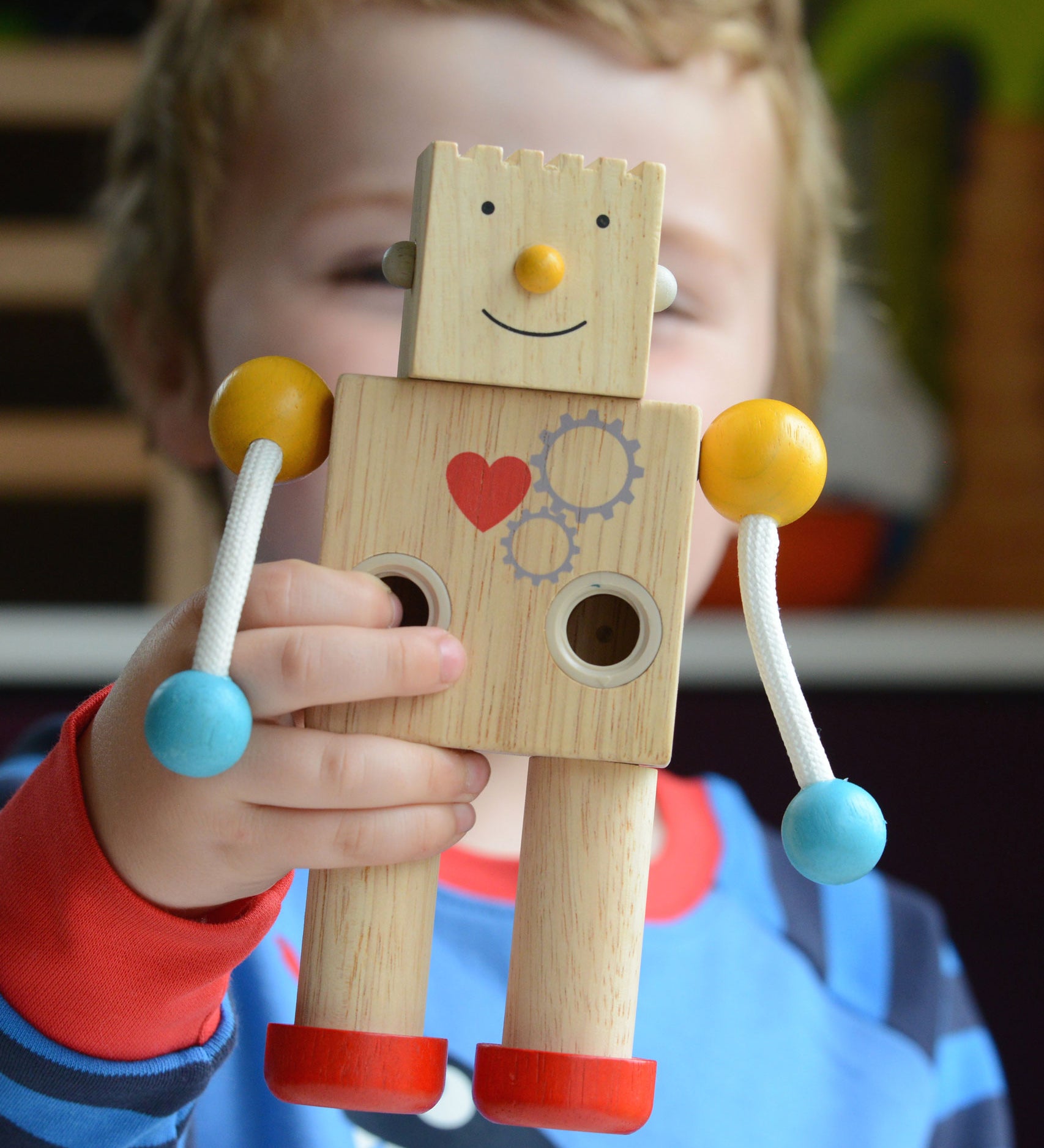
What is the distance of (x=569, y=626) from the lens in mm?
342

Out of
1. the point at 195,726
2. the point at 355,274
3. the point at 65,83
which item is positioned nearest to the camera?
the point at 195,726

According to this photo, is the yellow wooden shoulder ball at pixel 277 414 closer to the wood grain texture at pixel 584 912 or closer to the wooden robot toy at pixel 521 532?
the wooden robot toy at pixel 521 532

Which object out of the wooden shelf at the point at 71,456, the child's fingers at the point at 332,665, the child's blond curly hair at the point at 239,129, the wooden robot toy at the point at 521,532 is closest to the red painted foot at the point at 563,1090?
the wooden robot toy at the point at 521,532

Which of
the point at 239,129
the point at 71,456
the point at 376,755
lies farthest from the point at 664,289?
the point at 71,456

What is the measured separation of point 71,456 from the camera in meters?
1.30

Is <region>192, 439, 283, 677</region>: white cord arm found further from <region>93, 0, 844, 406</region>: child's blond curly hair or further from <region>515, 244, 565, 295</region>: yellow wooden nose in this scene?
<region>93, 0, 844, 406</region>: child's blond curly hair

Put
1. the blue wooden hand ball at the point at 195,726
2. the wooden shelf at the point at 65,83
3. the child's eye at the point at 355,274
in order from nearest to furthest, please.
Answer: the blue wooden hand ball at the point at 195,726 → the child's eye at the point at 355,274 → the wooden shelf at the point at 65,83

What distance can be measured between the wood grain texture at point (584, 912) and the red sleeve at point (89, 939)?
0.09 meters

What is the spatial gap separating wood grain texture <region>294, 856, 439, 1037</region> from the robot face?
14 cm

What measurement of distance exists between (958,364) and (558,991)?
3.78 ft

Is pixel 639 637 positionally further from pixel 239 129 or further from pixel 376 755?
pixel 239 129

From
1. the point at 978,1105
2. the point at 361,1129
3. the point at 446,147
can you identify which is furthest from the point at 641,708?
the point at 978,1105

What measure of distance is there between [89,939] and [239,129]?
0.47m

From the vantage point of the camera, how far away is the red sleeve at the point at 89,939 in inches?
13.7
